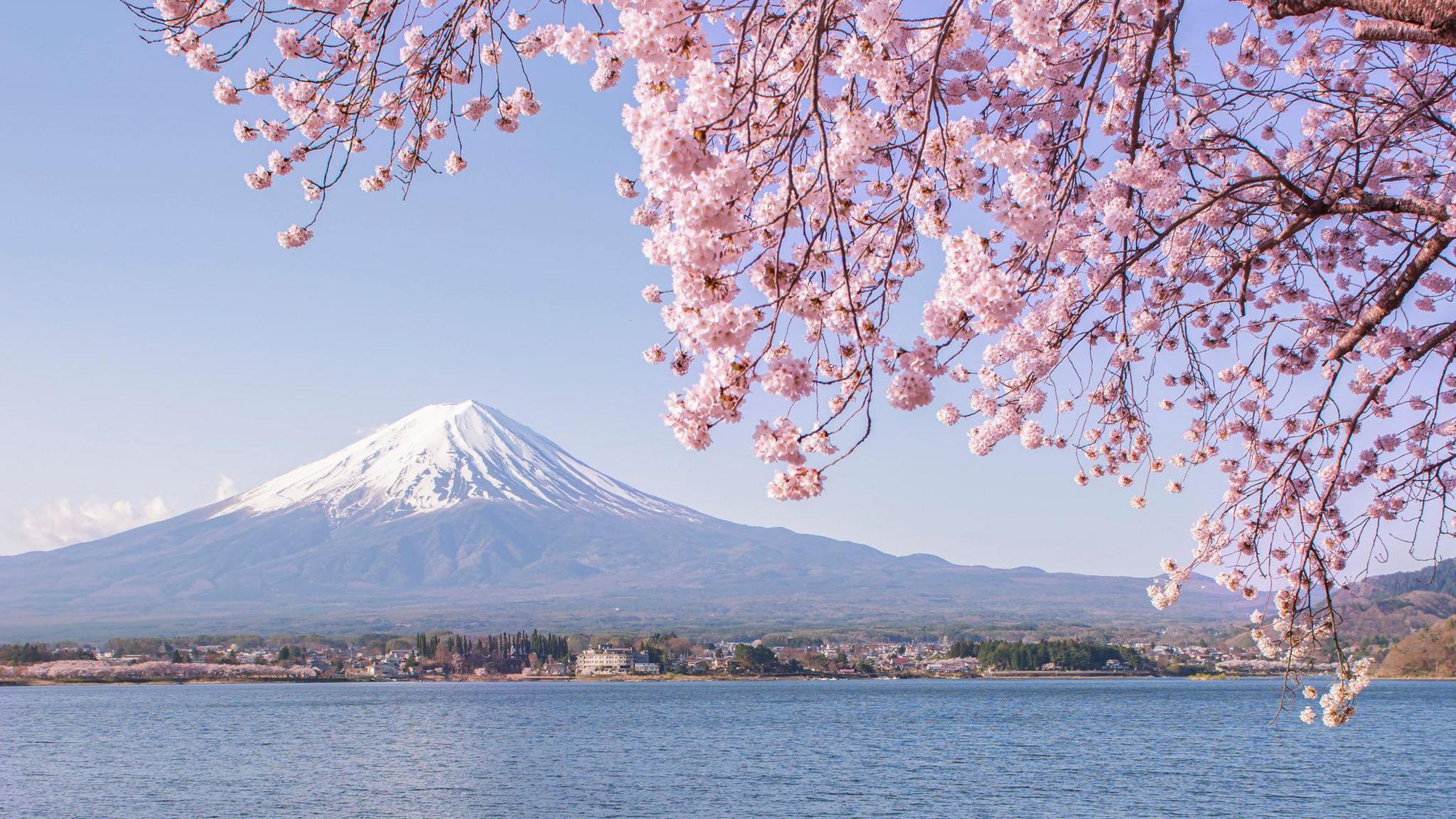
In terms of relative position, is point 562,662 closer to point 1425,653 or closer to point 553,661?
point 553,661

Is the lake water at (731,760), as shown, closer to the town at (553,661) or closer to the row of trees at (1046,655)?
the town at (553,661)

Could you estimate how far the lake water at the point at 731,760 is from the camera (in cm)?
2581

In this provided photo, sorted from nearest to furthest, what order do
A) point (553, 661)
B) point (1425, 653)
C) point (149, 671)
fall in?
point (1425, 653), point (149, 671), point (553, 661)

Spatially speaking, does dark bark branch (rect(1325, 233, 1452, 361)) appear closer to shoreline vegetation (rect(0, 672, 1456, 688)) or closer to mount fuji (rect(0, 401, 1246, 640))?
shoreline vegetation (rect(0, 672, 1456, 688))

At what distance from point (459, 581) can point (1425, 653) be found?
425 ft

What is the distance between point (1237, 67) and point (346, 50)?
4.71 metres

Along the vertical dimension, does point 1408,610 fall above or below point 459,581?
below

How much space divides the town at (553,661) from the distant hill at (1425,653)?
48.4 feet

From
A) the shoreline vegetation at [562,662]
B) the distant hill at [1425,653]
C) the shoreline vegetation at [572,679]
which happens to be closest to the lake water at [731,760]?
the distant hill at [1425,653]

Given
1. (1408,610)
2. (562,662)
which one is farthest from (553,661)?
(1408,610)

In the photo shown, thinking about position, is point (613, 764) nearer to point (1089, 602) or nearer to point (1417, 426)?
point (1417, 426)

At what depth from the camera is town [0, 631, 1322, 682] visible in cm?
9912

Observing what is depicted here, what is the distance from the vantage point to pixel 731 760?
114 ft

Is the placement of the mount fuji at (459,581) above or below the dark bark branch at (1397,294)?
above
